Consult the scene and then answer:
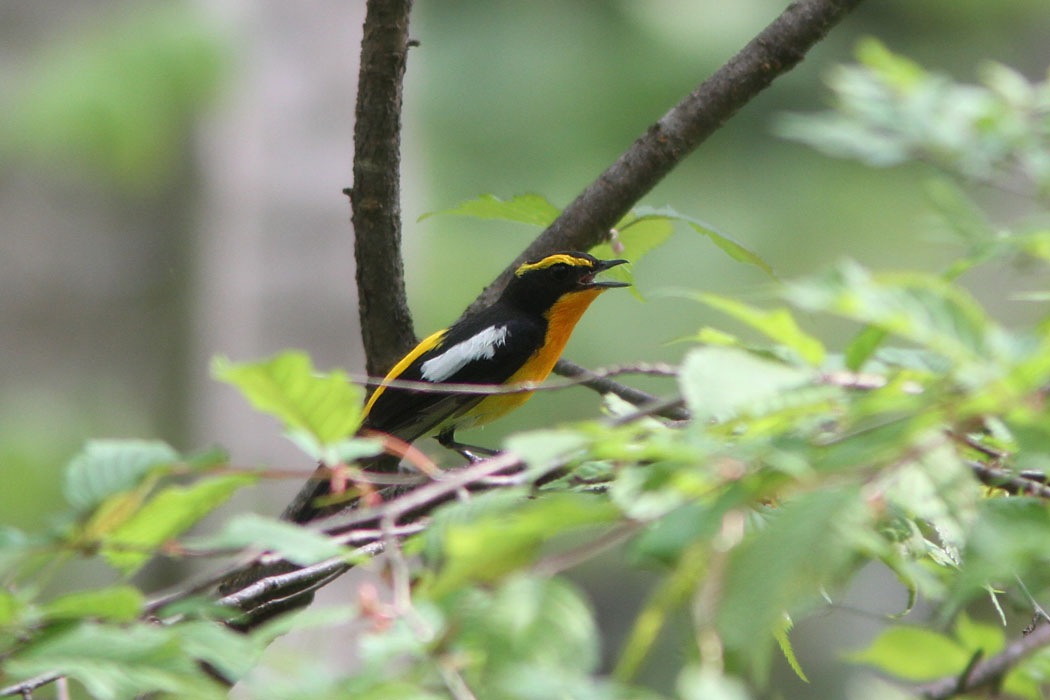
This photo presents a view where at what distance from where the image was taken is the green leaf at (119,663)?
87 cm

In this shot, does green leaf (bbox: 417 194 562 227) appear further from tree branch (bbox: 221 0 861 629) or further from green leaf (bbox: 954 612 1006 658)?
green leaf (bbox: 954 612 1006 658)

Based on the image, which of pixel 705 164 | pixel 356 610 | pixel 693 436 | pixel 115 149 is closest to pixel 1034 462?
pixel 693 436

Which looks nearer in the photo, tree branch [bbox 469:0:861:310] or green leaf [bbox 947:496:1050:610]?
green leaf [bbox 947:496:1050:610]

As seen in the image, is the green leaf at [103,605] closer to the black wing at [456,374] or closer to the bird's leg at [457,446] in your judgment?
the black wing at [456,374]

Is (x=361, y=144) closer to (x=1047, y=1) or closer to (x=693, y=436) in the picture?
(x=693, y=436)

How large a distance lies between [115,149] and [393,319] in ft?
15.2

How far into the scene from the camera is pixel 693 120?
2789mm

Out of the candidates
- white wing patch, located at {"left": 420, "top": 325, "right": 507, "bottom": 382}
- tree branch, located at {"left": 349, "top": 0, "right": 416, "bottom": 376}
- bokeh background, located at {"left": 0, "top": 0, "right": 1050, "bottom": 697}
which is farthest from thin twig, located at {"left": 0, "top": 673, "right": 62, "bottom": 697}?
white wing patch, located at {"left": 420, "top": 325, "right": 507, "bottom": 382}

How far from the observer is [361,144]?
2639 mm

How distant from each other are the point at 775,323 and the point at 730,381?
2.6 inches

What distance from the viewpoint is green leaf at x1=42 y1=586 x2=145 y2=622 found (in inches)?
36.4

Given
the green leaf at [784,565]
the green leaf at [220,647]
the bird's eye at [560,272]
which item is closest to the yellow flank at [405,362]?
the bird's eye at [560,272]

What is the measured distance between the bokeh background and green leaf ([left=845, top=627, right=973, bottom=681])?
0.41 metres

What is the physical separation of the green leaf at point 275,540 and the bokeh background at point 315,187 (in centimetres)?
42
